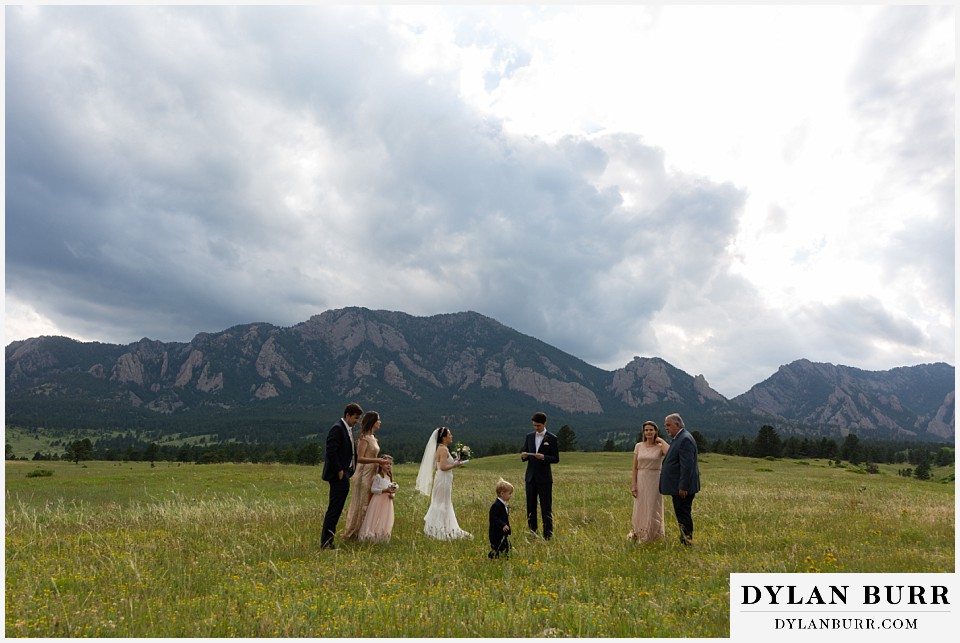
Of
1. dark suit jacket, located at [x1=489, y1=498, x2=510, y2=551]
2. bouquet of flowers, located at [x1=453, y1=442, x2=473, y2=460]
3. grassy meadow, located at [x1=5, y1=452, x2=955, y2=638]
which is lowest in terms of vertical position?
grassy meadow, located at [x1=5, y1=452, x2=955, y2=638]

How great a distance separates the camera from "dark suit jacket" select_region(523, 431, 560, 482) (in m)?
13.3

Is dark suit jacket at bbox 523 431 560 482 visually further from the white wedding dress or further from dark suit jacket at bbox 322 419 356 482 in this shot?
dark suit jacket at bbox 322 419 356 482

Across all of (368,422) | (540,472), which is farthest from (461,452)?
(368,422)

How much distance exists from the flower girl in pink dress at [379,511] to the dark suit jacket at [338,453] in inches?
40.9

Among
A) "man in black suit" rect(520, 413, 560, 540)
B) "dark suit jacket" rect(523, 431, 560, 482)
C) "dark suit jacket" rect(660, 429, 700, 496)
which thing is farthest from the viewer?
"dark suit jacket" rect(523, 431, 560, 482)

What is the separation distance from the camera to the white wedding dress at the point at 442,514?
13.4 m

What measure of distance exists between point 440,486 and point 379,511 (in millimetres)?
1783

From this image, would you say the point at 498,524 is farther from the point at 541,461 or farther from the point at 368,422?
the point at 368,422

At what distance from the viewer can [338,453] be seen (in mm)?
11930

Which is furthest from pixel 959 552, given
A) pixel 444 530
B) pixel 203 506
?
pixel 203 506

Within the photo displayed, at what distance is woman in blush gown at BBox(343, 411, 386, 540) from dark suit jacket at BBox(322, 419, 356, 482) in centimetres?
Answer: 66

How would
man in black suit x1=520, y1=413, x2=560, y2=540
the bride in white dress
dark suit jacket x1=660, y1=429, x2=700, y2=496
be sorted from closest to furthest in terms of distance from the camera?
dark suit jacket x1=660, y1=429, x2=700, y2=496 → man in black suit x1=520, y1=413, x2=560, y2=540 → the bride in white dress

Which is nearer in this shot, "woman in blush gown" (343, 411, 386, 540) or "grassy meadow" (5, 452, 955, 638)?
"grassy meadow" (5, 452, 955, 638)

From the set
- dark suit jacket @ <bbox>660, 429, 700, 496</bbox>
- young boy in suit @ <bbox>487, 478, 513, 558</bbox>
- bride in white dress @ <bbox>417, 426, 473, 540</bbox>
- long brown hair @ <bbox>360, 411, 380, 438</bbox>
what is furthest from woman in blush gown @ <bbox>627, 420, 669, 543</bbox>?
long brown hair @ <bbox>360, 411, 380, 438</bbox>
